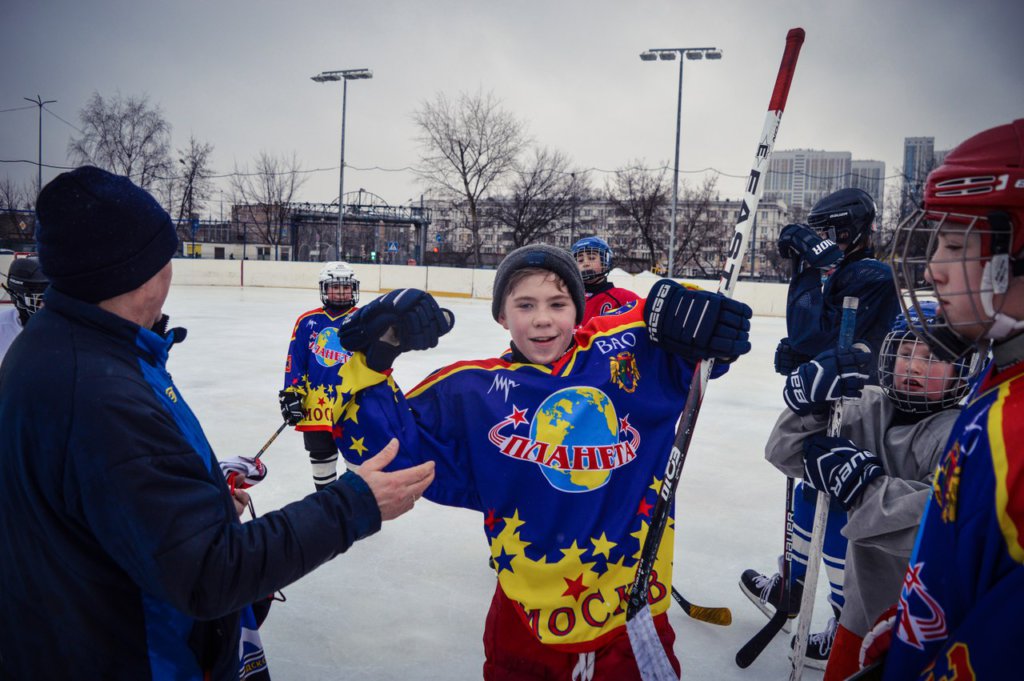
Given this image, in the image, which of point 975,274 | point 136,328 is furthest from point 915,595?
point 136,328

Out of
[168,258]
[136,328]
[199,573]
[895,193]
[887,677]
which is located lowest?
[887,677]

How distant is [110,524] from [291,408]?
8.93ft

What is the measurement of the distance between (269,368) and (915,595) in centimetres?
721

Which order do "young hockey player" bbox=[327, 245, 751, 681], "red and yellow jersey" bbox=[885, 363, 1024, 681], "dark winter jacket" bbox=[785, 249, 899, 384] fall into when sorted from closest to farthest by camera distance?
"red and yellow jersey" bbox=[885, 363, 1024, 681], "young hockey player" bbox=[327, 245, 751, 681], "dark winter jacket" bbox=[785, 249, 899, 384]

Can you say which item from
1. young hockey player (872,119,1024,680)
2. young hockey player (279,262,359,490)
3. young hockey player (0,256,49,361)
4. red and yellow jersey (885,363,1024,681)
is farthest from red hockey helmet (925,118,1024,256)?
young hockey player (0,256,49,361)

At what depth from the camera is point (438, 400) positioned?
1.62m

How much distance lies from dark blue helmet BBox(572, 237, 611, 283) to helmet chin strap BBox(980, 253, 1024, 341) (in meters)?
2.97

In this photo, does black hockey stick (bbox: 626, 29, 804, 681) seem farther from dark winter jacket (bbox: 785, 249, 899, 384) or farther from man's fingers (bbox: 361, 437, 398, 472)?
dark winter jacket (bbox: 785, 249, 899, 384)

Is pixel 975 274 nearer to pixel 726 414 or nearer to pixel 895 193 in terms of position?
pixel 726 414

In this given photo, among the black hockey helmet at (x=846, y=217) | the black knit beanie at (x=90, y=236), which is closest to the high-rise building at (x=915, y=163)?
the black hockey helmet at (x=846, y=217)

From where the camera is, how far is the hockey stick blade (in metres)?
2.32

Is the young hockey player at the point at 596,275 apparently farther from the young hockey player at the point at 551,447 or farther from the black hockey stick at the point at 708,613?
the young hockey player at the point at 551,447

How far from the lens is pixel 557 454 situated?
1537 mm

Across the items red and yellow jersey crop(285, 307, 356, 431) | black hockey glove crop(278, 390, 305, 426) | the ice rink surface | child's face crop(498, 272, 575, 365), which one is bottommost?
the ice rink surface
